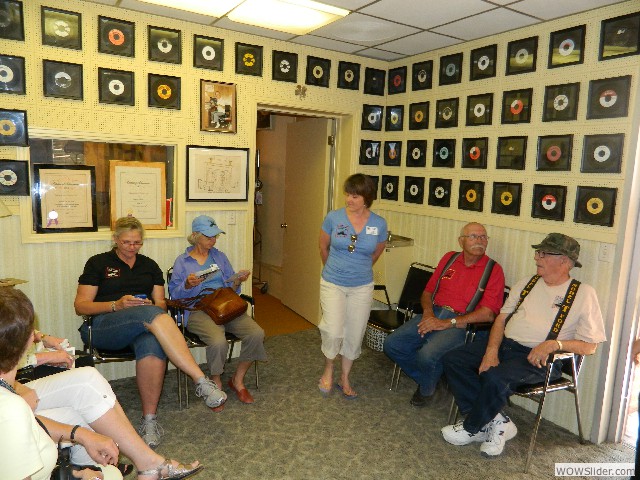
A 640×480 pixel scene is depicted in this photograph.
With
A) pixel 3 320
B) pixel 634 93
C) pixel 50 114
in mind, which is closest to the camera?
pixel 3 320

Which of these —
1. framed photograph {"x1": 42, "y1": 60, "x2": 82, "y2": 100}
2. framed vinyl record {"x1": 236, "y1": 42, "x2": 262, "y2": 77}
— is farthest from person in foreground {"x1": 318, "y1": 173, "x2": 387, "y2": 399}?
framed photograph {"x1": 42, "y1": 60, "x2": 82, "y2": 100}

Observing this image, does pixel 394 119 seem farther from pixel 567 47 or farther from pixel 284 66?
pixel 567 47

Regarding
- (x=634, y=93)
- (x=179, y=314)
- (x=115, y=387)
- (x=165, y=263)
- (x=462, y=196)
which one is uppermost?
(x=634, y=93)

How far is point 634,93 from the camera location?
110 inches

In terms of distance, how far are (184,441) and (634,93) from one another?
129 inches

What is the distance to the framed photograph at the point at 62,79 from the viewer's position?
313 centimetres

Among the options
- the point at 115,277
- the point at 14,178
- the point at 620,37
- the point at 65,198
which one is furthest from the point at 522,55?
the point at 14,178

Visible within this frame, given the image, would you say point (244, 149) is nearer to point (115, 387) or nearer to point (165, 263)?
point (165, 263)

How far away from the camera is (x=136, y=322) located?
2.89 m

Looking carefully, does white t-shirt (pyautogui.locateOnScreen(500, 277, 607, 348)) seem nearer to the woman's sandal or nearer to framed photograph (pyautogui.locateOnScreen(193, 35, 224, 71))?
the woman's sandal

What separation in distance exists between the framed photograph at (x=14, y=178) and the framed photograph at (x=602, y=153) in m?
3.55

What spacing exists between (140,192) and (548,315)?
9.46 feet

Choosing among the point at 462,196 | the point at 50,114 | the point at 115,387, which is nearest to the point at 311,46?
the point at 462,196

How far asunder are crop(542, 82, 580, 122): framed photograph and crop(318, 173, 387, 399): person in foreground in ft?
4.16
